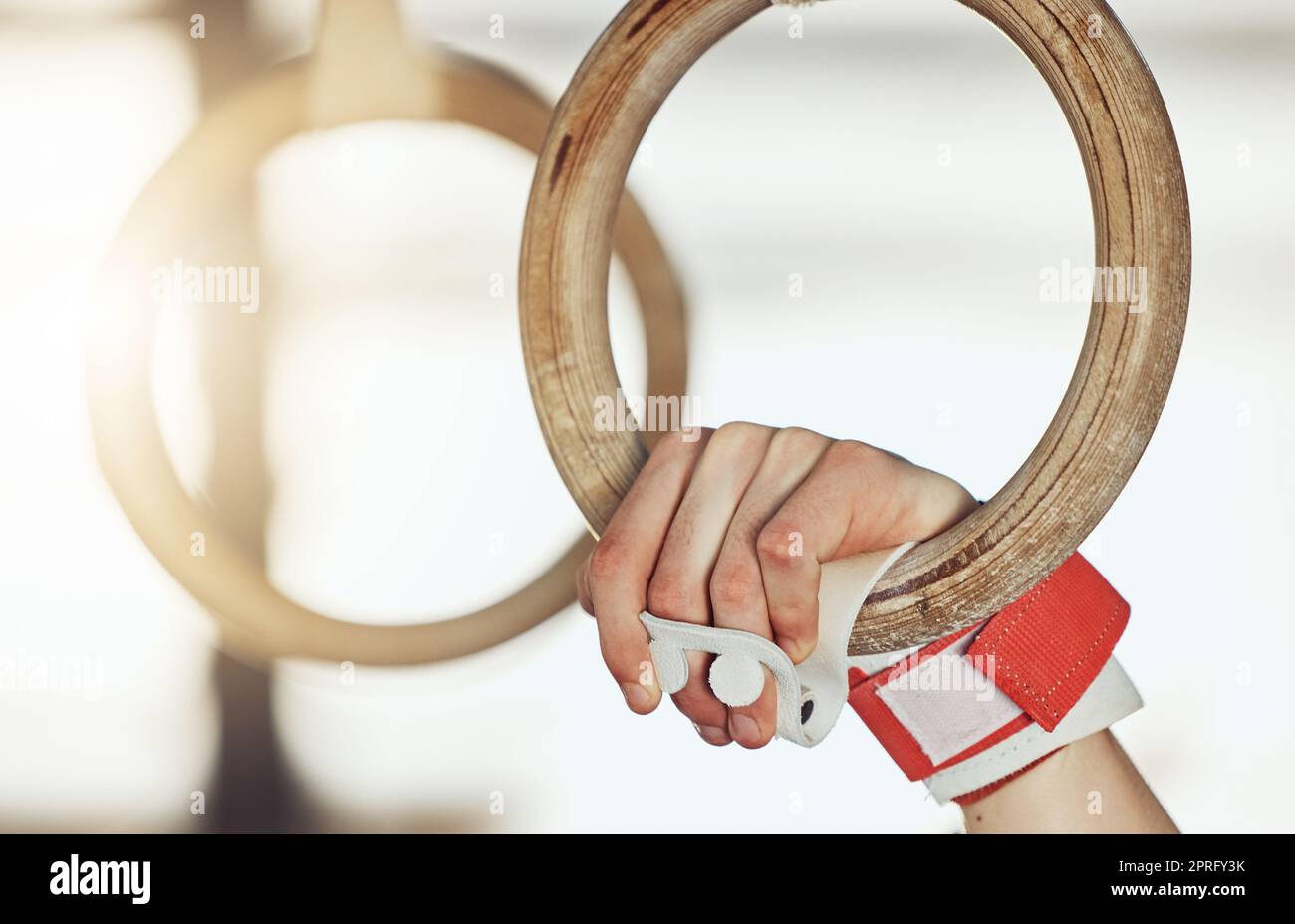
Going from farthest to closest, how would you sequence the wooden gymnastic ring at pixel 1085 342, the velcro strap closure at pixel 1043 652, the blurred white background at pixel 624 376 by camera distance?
the blurred white background at pixel 624 376, the velcro strap closure at pixel 1043 652, the wooden gymnastic ring at pixel 1085 342

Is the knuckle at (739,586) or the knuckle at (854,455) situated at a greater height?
the knuckle at (854,455)

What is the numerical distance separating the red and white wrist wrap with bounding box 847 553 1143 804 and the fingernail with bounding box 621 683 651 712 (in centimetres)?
14

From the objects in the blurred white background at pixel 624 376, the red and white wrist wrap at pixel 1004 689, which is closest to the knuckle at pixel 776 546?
the red and white wrist wrap at pixel 1004 689

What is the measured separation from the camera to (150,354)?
0.81 metres

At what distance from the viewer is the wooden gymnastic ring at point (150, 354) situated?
0.76m

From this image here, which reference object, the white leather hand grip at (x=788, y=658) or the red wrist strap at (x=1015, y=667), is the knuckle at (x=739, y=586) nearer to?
the white leather hand grip at (x=788, y=658)

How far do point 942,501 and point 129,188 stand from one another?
2.26 ft

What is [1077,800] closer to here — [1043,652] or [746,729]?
[1043,652]

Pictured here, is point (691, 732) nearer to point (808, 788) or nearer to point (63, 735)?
point (808, 788)

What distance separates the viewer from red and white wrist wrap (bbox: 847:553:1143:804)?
50 cm

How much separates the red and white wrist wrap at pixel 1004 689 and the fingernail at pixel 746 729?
112 millimetres

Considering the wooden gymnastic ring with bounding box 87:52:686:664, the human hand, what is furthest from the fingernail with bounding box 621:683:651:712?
the wooden gymnastic ring with bounding box 87:52:686:664

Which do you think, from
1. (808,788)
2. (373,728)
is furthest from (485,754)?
(808,788)

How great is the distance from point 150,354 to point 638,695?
0.56 m
